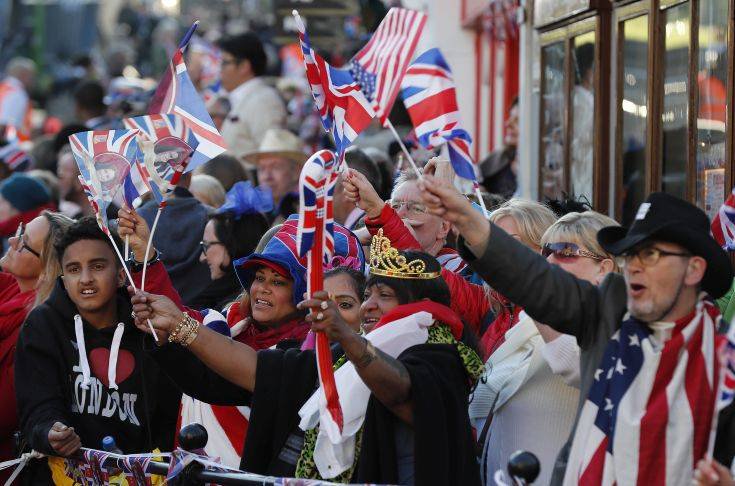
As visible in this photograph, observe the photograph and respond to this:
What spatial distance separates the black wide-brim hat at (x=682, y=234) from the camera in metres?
4.46

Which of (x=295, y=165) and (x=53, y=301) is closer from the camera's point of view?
(x=53, y=301)

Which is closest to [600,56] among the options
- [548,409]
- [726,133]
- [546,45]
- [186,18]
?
[546,45]

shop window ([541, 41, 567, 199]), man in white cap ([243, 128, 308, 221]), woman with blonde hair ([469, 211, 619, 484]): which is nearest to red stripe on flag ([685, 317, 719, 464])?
woman with blonde hair ([469, 211, 619, 484])

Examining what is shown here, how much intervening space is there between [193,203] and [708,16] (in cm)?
309

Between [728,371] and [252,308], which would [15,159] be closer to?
[252,308]

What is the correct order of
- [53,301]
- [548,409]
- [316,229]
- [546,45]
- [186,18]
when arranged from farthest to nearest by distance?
[186,18] < [546,45] < [53,301] < [548,409] < [316,229]

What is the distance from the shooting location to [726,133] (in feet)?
22.6

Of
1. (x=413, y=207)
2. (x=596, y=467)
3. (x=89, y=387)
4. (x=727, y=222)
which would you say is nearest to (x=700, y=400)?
(x=596, y=467)

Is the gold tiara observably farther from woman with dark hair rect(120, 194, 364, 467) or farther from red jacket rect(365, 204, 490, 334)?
red jacket rect(365, 204, 490, 334)

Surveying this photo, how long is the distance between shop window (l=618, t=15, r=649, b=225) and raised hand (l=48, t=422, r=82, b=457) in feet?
11.9

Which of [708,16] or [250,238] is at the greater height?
[708,16]

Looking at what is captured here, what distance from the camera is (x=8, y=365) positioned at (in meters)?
7.06

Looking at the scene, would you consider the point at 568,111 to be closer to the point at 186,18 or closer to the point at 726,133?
the point at 726,133

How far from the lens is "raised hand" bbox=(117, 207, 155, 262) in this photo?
625 centimetres
